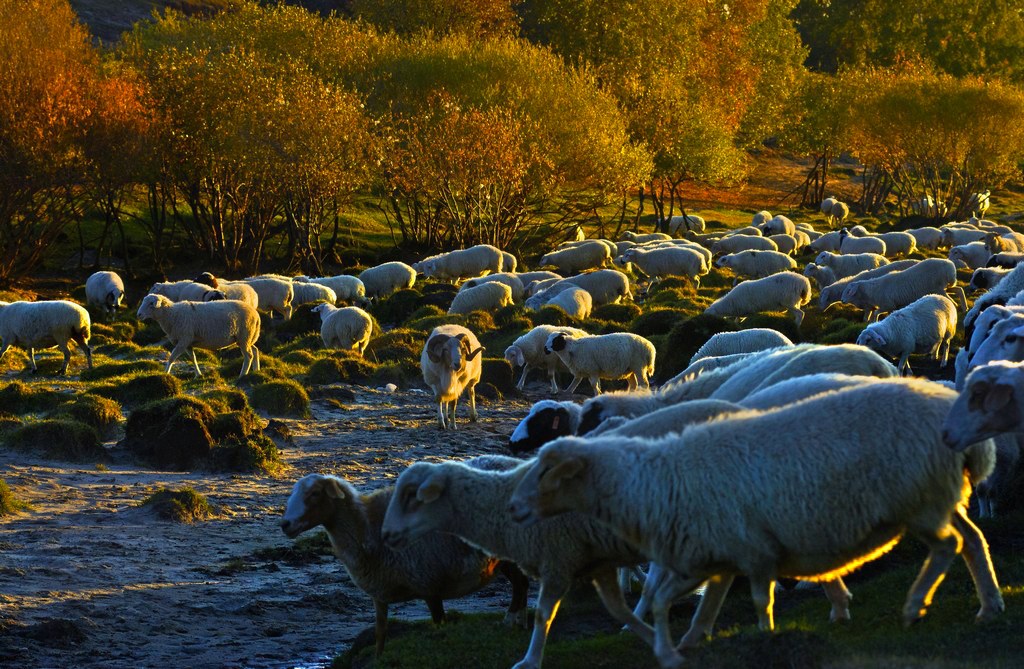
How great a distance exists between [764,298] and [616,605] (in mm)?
17657

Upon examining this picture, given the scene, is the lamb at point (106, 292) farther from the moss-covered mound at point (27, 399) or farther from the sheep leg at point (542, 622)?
the sheep leg at point (542, 622)

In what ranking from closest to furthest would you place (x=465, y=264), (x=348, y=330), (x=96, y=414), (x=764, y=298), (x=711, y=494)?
(x=711, y=494) → (x=96, y=414) → (x=348, y=330) → (x=764, y=298) → (x=465, y=264)

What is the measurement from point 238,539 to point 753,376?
18.3 feet

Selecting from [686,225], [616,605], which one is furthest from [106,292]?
[686,225]

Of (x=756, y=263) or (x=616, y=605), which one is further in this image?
(x=756, y=263)

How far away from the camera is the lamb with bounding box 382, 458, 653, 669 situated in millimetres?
8320

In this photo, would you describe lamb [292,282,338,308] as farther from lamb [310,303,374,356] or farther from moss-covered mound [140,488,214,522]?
moss-covered mound [140,488,214,522]

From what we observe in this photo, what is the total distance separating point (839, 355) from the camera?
34.9 feet

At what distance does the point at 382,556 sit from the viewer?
371 inches

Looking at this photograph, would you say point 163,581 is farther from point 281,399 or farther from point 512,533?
point 281,399

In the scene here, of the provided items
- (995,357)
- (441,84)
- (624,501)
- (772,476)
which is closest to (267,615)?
(624,501)

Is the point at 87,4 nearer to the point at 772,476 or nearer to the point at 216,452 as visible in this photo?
the point at 216,452

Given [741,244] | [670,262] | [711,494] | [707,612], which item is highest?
[711,494]

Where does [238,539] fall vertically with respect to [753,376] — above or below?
below
